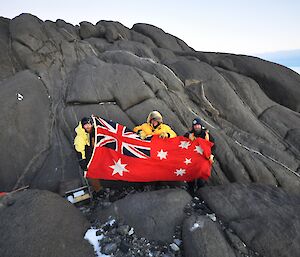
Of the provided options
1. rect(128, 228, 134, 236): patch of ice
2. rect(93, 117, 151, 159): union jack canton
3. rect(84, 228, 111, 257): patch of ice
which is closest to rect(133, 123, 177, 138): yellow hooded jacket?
rect(93, 117, 151, 159): union jack canton

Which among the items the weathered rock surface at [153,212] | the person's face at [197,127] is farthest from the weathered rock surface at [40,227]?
the person's face at [197,127]

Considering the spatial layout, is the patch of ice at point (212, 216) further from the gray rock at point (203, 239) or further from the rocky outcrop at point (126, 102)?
the rocky outcrop at point (126, 102)

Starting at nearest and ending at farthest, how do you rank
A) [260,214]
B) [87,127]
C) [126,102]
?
[260,214], [87,127], [126,102]

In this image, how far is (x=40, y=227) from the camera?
6105 millimetres

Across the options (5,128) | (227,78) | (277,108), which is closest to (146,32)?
(227,78)

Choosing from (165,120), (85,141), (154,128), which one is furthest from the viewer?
(165,120)

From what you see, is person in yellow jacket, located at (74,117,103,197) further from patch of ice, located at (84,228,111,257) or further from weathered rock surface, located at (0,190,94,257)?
patch of ice, located at (84,228,111,257)

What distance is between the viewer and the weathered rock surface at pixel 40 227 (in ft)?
18.6

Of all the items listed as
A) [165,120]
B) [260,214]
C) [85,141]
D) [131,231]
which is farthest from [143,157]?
[260,214]

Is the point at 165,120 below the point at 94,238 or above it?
above

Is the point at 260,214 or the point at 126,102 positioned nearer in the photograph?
the point at 260,214

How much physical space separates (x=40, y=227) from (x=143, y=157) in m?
4.03

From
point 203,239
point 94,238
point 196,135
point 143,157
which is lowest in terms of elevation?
point 94,238

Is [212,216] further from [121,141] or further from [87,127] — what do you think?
[87,127]
